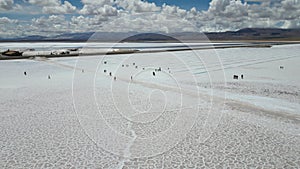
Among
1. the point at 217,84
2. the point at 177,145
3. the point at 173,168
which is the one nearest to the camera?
the point at 173,168

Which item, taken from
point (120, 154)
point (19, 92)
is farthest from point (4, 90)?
point (120, 154)

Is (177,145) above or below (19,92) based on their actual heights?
below

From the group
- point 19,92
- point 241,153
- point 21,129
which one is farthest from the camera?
point 19,92

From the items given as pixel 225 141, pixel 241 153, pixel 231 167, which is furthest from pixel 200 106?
pixel 231 167

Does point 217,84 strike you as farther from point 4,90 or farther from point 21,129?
point 4,90

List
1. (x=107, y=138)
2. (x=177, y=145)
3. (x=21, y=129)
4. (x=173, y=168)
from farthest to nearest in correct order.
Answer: (x=21, y=129)
(x=107, y=138)
(x=177, y=145)
(x=173, y=168)

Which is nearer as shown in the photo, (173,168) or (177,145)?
(173,168)

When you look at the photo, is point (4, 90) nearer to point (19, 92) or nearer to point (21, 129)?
point (19, 92)

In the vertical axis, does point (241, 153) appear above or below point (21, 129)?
below

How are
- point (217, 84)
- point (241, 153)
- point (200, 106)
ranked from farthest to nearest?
point (217, 84), point (200, 106), point (241, 153)
